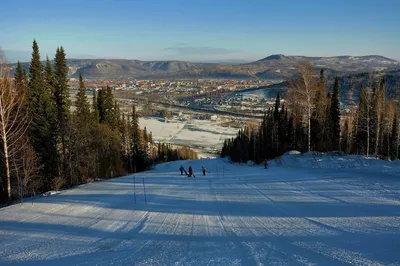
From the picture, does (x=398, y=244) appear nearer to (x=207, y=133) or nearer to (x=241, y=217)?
(x=241, y=217)

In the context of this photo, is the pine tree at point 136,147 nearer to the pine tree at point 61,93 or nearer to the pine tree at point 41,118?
the pine tree at point 61,93

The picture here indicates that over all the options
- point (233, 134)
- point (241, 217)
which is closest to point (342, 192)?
point (241, 217)

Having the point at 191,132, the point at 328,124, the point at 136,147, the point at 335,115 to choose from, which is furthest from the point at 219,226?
the point at 191,132

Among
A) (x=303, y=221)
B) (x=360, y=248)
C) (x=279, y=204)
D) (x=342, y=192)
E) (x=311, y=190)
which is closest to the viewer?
(x=360, y=248)

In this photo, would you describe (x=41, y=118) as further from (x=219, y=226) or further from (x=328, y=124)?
(x=328, y=124)

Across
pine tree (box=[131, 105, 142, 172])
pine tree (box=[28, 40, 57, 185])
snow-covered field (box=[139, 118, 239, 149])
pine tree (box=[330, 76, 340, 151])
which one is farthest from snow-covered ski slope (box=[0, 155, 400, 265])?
snow-covered field (box=[139, 118, 239, 149])

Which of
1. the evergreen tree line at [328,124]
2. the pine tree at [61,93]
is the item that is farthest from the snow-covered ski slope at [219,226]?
the pine tree at [61,93]

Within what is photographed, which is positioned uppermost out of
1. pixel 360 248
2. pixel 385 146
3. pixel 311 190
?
pixel 360 248

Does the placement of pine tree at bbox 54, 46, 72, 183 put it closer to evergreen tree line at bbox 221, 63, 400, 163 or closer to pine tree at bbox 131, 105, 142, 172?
pine tree at bbox 131, 105, 142, 172
